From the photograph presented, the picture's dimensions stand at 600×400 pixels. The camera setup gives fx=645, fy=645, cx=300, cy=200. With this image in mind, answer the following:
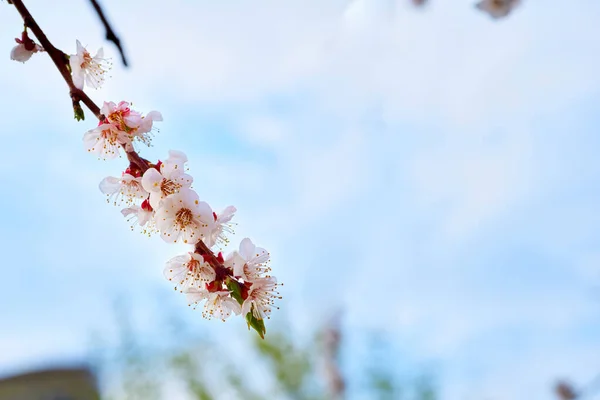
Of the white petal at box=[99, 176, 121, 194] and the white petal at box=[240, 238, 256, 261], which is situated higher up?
the white petal at box=[99, 176, 121, 194]

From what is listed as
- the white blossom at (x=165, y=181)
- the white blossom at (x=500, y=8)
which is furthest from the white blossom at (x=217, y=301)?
the white blossom at (x=500, y=8)

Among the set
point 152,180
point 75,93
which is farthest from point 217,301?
point 75,93

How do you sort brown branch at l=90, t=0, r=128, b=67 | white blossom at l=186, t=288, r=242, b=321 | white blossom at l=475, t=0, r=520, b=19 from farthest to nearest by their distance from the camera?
white blossom at l=475, t=0, r=520, b=19, white blossom at l=186, t=288, r=242, b=321, brown branch at l=90, t=0, r=128, b=67

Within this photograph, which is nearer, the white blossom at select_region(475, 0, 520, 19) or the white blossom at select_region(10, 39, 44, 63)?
the white blossom at select_region(10, 39, 44, 63)

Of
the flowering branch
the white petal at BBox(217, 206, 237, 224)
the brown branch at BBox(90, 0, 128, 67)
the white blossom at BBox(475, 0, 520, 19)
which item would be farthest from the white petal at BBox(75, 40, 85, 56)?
the white blossom at BBox(475, 0, 520, 19)

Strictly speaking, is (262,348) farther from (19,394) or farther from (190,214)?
(190,214)

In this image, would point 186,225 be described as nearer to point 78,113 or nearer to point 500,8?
point 78,113

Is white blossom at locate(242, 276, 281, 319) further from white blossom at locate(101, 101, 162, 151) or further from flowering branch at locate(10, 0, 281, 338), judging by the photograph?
white blossom at locate(101, 101, 162, 151)
